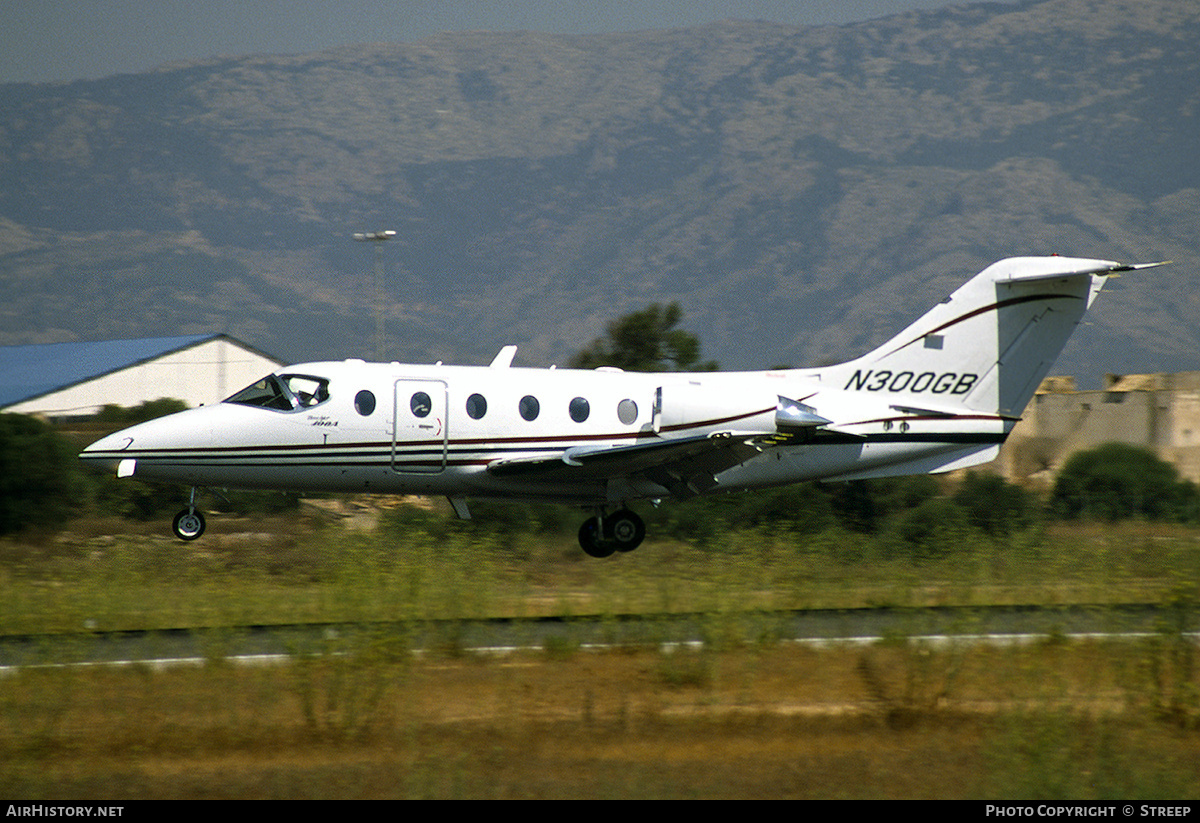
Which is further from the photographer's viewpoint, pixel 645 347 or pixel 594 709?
pixel 645 347

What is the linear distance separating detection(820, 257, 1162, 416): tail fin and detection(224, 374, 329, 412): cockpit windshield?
737 cm

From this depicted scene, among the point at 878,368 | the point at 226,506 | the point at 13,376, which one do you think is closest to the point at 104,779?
the point at 878,368

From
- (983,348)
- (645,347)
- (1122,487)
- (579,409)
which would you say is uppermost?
(645,347)

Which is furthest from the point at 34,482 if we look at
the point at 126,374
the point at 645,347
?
the point at 126,374

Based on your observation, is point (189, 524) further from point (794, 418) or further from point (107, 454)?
point (794, 418)

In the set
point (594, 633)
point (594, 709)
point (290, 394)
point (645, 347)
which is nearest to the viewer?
point (594, 709)

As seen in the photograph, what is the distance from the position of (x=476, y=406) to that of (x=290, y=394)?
2526mm

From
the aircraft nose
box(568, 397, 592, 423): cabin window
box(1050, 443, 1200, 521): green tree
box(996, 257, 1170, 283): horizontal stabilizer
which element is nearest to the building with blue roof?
the aircraft nose

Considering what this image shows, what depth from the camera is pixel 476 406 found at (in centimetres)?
1753

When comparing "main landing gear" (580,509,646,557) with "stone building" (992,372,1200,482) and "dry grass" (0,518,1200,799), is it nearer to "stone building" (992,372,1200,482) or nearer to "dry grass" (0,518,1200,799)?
"dry grass" (0,518,1200,799)

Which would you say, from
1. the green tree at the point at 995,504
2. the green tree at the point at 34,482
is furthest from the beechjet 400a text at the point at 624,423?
the green tree at the point at 34,482

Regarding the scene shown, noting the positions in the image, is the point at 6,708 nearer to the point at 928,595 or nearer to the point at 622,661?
the point at 622,661

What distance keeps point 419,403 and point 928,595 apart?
7583mm

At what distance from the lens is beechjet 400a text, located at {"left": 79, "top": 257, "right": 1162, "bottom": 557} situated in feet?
55.9
